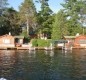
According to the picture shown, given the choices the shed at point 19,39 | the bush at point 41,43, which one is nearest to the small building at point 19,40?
the shed at point 19,39

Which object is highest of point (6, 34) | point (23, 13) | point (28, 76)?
point (23, 13)

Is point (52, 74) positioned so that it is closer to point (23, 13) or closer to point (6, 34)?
point (6, 34)

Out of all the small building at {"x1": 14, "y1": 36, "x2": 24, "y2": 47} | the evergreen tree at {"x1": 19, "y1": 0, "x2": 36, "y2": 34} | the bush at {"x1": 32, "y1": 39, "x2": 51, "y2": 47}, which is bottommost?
the bush at {"x1": 32, "y1": 39, "x2": 51, "y2": 47}

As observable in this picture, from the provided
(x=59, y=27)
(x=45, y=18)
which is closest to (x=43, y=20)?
(x=45, y=18)

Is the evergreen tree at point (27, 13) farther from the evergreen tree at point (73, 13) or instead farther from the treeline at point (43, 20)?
the evergreen tree at point (73, 13)

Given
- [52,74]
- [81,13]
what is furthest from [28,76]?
[81,13]

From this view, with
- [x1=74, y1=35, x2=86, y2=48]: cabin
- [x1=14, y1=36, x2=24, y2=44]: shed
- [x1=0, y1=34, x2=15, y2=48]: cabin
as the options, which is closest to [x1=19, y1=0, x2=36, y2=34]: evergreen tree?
[x1=14, y1=36, x2=24, y2=44]: shed

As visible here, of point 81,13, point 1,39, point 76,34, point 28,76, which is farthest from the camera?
point 81,13

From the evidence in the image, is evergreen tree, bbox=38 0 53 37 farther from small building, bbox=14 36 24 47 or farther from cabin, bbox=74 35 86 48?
cabin, bbox=74 35 86 48

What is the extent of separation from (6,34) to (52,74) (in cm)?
8270

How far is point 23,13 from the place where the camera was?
144 metres

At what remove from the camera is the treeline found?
5463 inches

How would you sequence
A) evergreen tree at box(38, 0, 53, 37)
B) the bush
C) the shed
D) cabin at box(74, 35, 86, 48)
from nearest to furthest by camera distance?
the bush → the shed → cabin at box(74, 35, 86, 48) → evergreen tree at box(38, 0, 53, 37)

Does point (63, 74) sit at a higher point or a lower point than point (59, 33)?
lower
